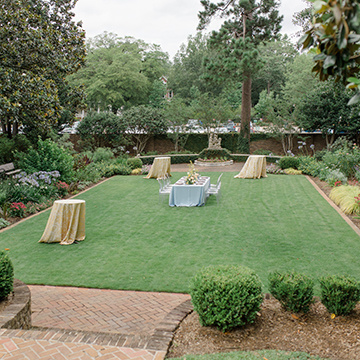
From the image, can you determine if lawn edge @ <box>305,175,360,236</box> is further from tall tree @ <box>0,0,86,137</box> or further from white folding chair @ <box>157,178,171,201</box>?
tall tree @ <box>0,0,86,137</box>

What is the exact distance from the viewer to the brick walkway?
3.60m

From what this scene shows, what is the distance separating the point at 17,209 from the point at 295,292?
28.2 feet

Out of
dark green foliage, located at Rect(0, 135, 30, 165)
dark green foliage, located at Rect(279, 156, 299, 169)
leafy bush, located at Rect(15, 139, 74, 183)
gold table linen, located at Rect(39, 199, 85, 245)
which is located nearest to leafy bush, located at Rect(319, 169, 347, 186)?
dark green foliage, located at Rect(279, 156, 299, 169)

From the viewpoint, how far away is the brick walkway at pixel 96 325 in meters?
3.60

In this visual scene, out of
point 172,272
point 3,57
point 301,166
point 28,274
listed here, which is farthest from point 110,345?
point 301,166

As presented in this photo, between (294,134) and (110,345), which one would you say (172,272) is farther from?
(294,134)

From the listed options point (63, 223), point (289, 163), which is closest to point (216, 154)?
point (289, 163)

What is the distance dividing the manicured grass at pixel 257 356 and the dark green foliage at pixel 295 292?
0.79 metres

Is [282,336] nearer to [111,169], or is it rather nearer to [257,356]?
[257,356]

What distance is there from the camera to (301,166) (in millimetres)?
18125

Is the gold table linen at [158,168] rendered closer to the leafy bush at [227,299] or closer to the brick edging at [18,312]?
the brick edging at [18,312]

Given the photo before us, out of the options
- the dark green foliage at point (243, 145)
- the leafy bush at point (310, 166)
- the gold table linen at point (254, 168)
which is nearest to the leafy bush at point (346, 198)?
the leafy bush at point (310, 166)

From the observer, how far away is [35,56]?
445 inches

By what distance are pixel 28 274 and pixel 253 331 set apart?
4406 mm
